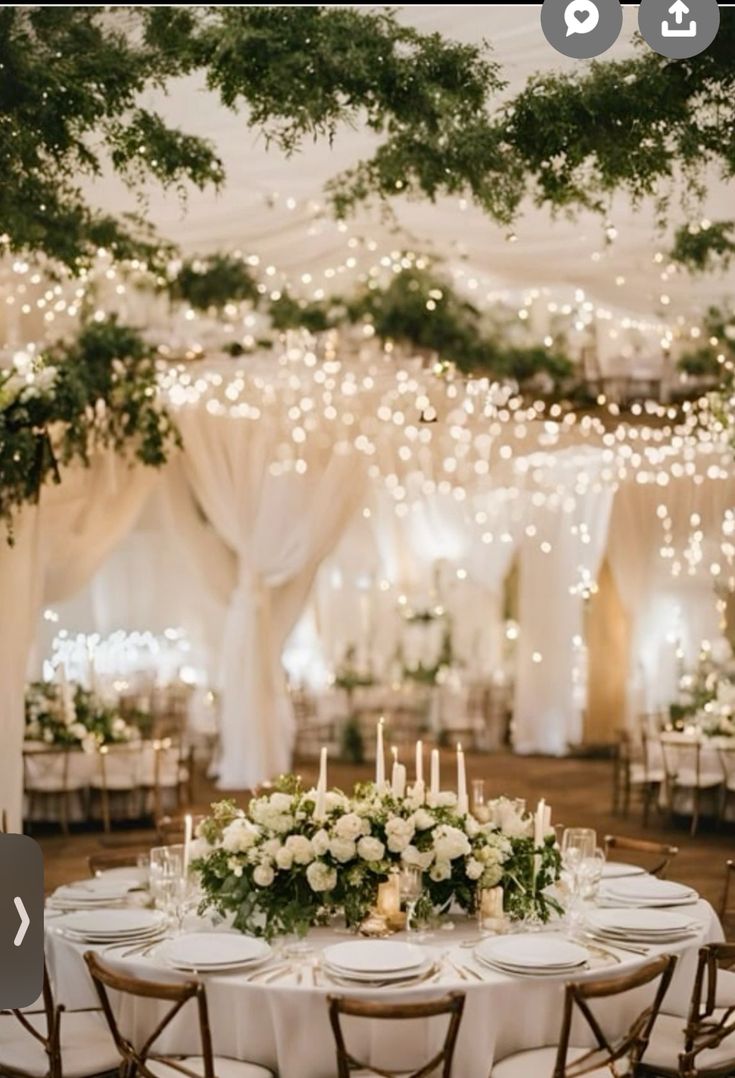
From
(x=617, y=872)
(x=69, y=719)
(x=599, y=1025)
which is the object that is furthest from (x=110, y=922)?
(x=69, y=719)

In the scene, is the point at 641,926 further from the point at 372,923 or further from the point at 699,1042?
the point at 372,923

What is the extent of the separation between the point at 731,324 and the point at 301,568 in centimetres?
402

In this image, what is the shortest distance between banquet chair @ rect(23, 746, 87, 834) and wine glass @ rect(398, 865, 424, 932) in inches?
203

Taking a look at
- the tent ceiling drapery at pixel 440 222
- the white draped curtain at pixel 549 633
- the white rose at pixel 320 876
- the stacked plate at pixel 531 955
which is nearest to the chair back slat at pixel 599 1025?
the stacked plate at pixel 531 955

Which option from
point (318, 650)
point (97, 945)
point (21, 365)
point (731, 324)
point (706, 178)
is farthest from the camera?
point (318, 650)

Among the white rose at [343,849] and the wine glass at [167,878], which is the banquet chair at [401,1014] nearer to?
the white rose at [343,849]

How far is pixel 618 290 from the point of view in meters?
7.20

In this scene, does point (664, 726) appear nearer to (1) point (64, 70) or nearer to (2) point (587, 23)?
(1) point (64, 70)

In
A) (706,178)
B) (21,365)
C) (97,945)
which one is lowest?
(97,945)

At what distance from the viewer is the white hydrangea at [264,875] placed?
3896 millimetres

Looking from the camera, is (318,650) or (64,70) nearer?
(64,70)

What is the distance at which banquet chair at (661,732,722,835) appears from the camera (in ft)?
29.4

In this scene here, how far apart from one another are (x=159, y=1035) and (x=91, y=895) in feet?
2.86

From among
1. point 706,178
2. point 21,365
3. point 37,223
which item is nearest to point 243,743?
point 21,365
